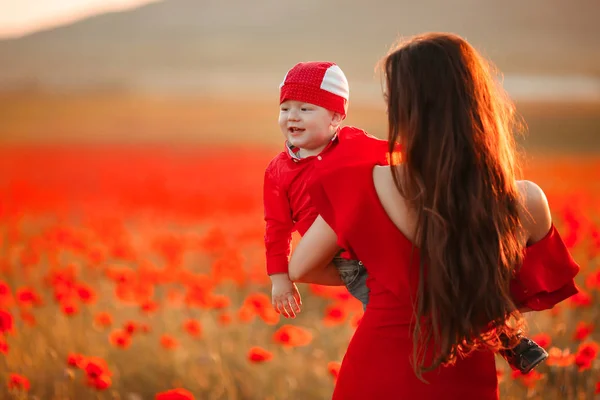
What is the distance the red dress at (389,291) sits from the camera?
1632 mm

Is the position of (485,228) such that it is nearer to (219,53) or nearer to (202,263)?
(202,263)

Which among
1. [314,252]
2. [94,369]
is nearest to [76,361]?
[94,369]

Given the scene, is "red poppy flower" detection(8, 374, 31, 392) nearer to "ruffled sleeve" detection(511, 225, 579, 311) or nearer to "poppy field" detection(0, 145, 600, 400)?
"poppy field" detection(0, 145, 600, 400)

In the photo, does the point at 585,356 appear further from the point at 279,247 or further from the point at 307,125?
the point at 307,125

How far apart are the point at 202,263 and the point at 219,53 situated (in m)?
23.0

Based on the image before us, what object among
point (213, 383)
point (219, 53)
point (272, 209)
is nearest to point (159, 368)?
point (213, 383)

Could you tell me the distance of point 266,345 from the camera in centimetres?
368

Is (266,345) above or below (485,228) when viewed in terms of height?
Result: below

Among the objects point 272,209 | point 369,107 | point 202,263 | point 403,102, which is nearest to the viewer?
point 403,102

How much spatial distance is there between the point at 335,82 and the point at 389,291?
0.67m

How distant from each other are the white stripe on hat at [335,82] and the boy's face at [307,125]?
0.06 metres

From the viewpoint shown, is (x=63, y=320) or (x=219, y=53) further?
(x=219, y=53)

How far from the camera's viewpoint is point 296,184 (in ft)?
6.63

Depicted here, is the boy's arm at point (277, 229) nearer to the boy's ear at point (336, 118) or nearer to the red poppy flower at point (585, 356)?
the boy's ear at point (336, 118)
